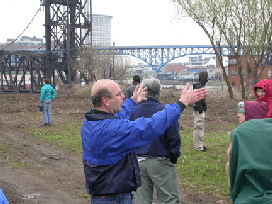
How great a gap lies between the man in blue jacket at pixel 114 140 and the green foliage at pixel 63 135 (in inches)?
279

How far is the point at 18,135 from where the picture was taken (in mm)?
13000

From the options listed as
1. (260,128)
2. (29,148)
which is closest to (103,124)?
(260,128)

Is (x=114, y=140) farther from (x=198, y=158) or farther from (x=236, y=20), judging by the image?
(x=236, y=20)

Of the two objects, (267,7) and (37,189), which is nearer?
(37,189)

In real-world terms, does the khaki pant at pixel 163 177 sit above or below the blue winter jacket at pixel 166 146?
below

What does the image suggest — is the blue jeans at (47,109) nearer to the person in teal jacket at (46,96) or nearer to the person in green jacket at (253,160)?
the person in teal jacket at (46,96)

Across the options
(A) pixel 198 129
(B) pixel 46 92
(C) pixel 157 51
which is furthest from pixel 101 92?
(C) pixel 157 51

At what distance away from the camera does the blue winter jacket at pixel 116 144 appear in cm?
312

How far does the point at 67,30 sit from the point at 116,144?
3467 cm

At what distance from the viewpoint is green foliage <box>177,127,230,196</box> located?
6.77 metres

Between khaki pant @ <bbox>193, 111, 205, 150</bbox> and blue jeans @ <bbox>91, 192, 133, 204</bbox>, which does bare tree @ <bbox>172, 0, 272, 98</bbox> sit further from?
blue jeans @ <bbox>91, 192, 133, 204</bbox>

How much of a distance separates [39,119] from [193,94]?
597 inches

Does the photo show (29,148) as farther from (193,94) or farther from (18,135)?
(193,94)

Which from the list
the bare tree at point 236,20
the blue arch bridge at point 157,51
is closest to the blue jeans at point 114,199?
the bare tree at point 236,20
